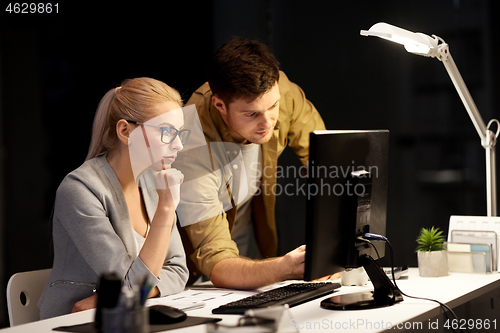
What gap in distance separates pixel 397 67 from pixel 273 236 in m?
1.23

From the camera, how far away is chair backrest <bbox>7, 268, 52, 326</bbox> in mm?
1506

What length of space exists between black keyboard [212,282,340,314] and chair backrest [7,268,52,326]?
2.32 feet

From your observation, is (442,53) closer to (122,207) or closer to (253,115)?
(253,115)

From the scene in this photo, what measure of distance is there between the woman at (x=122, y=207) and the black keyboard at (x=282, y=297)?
302 millimetres

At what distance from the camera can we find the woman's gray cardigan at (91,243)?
1.40 metres

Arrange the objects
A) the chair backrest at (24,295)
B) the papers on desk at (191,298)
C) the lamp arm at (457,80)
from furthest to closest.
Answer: the lamp arm at (457,80) → the chair backrest at (24,295) → the papers on desk at (191,298)

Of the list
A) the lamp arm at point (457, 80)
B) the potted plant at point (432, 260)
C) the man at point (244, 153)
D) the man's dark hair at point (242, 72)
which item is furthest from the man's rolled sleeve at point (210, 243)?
the lamp arm at point (457, 80)

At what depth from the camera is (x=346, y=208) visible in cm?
126

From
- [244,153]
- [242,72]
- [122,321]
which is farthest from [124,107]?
[122,321]

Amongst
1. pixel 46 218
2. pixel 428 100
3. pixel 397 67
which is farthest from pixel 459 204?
pixel 46 218

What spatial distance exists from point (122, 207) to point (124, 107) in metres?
0.33

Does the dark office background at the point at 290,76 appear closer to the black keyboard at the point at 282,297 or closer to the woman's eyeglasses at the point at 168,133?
the woman's eyeglasses at the point at 168,133

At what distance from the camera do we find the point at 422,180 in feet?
8.67

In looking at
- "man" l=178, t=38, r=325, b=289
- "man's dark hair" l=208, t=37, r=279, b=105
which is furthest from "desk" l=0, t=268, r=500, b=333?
"man's dark hair" l=208, t=37, r=279, b=105
